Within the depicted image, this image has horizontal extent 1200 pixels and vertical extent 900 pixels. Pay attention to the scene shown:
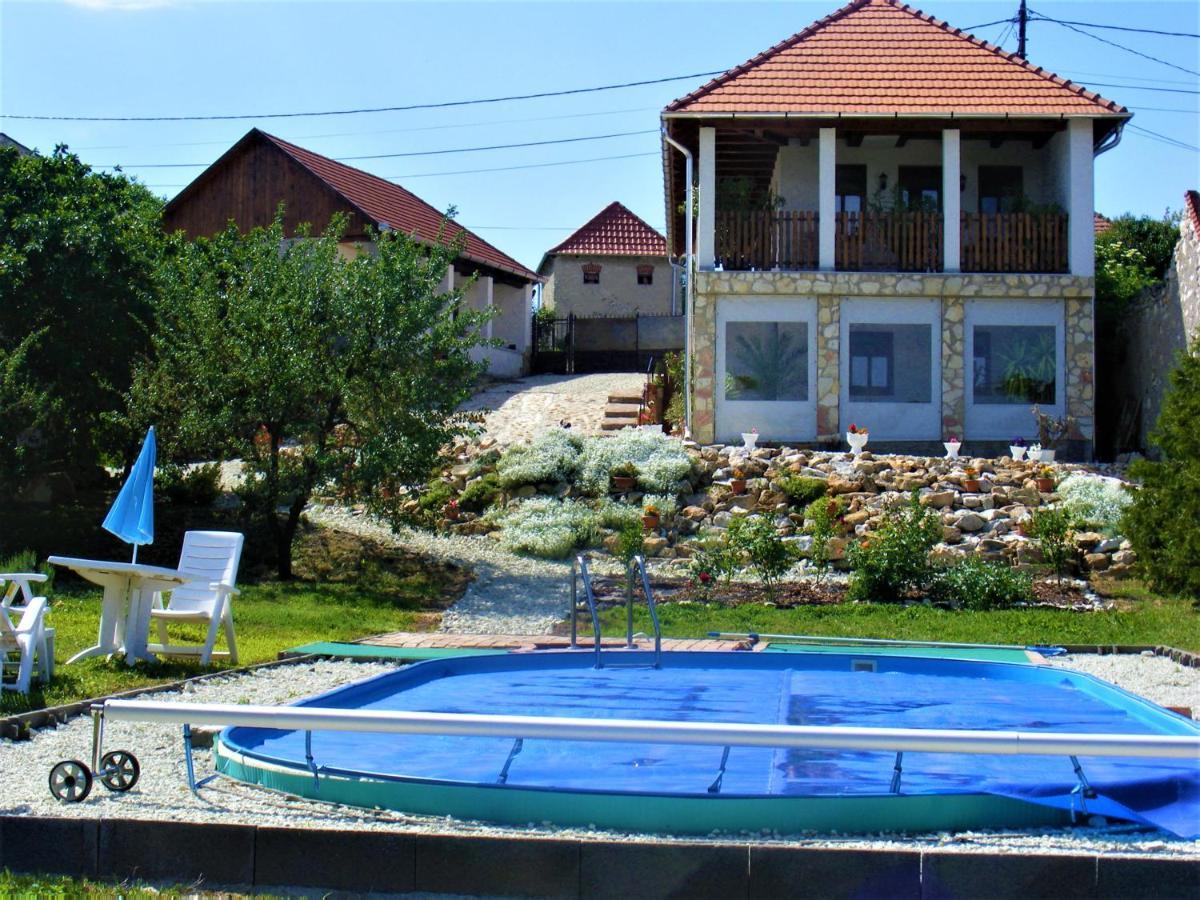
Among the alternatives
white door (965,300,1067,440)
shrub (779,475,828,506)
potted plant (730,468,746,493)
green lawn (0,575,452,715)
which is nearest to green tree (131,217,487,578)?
green lawn (0,575,452,715)

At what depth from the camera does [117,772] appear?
579cm

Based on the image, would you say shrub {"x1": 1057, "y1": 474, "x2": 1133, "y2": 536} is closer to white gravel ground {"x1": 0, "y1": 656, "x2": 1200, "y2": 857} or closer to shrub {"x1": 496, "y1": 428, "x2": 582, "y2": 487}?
shrub {"x1": 496, "y1": 428, "x2": 582, "y2": 487}

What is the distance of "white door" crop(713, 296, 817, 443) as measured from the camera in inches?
831

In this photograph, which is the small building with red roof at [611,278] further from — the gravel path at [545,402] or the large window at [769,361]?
Answer: the large window at [769,361]

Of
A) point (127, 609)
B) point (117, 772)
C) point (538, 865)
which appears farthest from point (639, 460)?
point (538, 865)

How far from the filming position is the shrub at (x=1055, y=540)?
14.8 m

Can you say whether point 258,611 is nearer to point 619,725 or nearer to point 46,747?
point 46,747

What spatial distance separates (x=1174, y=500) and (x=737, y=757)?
8108 mm

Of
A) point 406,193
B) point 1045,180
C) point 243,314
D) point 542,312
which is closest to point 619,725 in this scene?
point 243,314

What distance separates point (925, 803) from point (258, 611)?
9.54 metres

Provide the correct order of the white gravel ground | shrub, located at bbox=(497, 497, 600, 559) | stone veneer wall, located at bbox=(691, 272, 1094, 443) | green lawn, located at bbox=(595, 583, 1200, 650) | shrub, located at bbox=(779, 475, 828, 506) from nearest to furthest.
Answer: the white gravel ground, green lawn, located at bbox=(595, 583, 1200, 650), shrub, located at bbox=(497, 497, 600, 559), shrub, located at bbox=(779, 475, 828, 506), stone veneer wall, located at bbox=(691, 272, 1094, 443)

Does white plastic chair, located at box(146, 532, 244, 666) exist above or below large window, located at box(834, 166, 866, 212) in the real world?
below

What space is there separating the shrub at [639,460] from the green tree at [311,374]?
2936mm

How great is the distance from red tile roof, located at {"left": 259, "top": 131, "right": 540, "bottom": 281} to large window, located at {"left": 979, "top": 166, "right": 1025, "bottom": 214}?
432 inches
